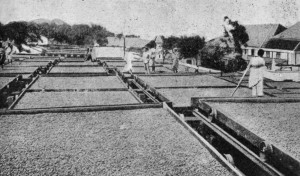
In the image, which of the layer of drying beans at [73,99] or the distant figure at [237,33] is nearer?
the layer of drying beans at [73,99]

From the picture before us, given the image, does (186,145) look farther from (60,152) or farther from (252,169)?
(60,152)

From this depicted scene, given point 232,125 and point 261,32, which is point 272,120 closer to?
point 232,125

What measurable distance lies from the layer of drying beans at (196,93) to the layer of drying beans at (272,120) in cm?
187

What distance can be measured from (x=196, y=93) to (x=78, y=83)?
4316 millimetres

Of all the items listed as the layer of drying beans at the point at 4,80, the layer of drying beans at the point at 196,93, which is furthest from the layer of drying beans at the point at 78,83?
the layer of drying beans at the point at 196,93

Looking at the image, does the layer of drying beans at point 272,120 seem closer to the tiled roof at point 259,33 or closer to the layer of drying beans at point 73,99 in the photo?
the layer of drying beans at point 73,99

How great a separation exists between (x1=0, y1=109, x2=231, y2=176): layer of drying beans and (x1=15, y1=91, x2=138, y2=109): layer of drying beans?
1553mm

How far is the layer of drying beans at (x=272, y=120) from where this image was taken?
4729mm

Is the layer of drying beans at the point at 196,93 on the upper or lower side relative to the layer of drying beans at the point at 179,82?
lower

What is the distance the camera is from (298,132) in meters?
5.13

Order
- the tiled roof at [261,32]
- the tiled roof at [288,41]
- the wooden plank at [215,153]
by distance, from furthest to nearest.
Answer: the tiled roof at [261,32], the tiled roof at [288,41], the wooden plank at [215,153]

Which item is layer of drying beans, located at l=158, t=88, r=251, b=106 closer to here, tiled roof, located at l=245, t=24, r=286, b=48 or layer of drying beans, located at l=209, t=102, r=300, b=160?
layer of drying beans, located at l=209, t=102, r=300, b=160

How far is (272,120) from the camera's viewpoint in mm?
5875

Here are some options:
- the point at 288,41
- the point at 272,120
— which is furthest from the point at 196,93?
the point at 288,41
